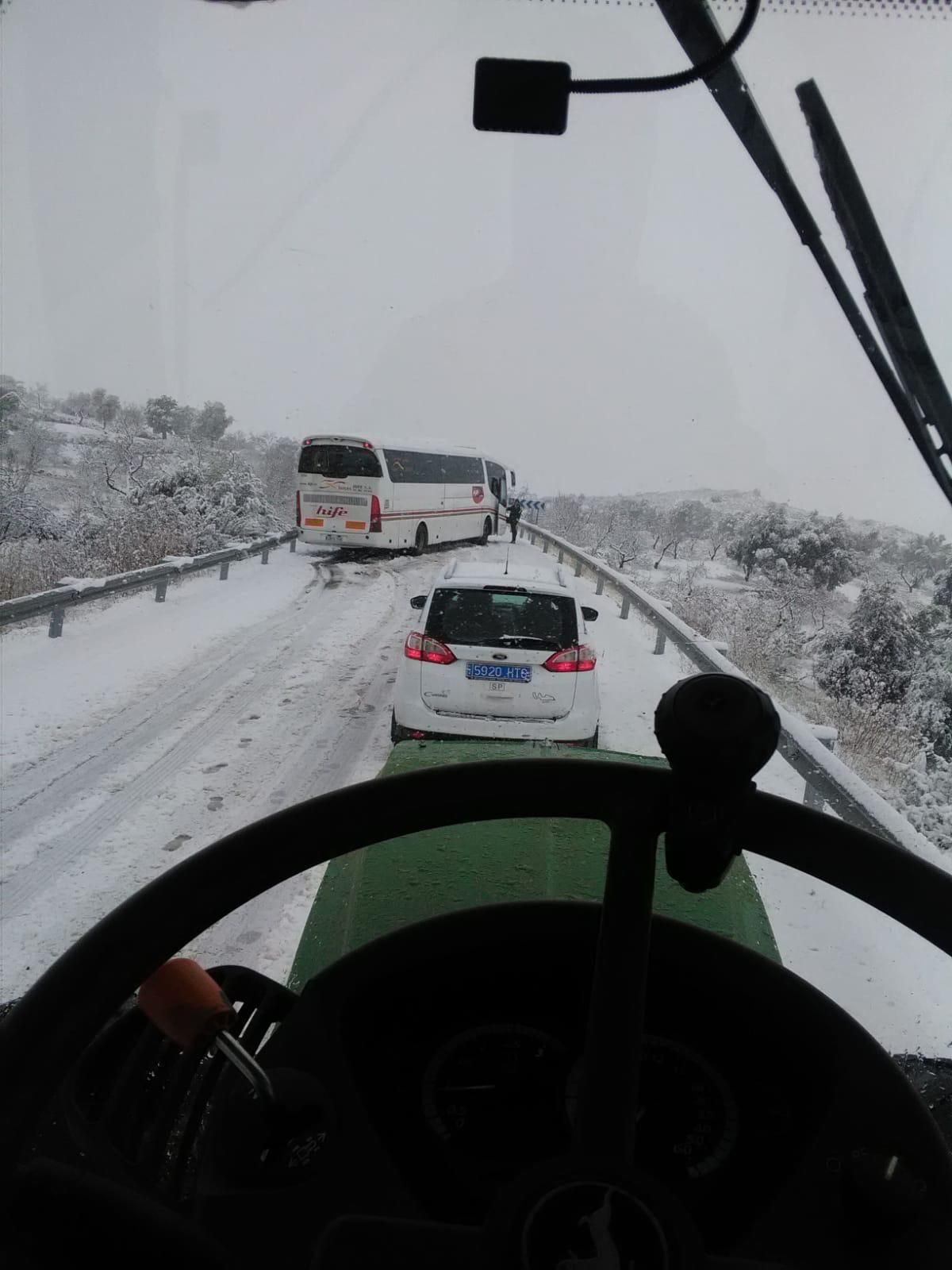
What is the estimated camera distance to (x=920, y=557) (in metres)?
2.55

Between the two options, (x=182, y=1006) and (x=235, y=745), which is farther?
(x=235, y=745)

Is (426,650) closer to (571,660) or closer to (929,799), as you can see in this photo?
(571,660)

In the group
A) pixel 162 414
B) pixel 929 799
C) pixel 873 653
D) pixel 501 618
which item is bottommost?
pixel 929 799

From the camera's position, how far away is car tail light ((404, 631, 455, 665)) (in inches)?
162

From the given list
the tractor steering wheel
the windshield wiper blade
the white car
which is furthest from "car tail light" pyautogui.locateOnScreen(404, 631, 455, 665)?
the tractor steering wheel

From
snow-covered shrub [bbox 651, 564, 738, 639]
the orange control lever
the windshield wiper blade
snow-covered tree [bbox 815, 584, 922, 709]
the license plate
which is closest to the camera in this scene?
the orange control lever

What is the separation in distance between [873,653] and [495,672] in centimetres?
182

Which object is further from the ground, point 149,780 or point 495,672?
point 495,672

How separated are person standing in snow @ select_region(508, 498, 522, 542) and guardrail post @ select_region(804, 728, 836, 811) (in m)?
1.66

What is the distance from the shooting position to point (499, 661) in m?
4.13

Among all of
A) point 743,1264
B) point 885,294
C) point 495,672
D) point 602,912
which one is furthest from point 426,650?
point 743,1264

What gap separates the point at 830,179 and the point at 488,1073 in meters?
1.78

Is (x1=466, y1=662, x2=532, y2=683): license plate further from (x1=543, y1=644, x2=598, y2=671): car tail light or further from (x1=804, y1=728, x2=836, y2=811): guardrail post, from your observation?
Answer: (x1=804, y1=728, x2=836, y2=811): guardrail post

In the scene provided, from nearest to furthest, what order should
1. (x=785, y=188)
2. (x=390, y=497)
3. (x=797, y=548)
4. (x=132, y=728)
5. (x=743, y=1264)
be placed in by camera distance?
(x=743, y=1264) < (x=785, y=188) < (x=797, y=548) < (x=132, y=728) < (x=390, y=497)
